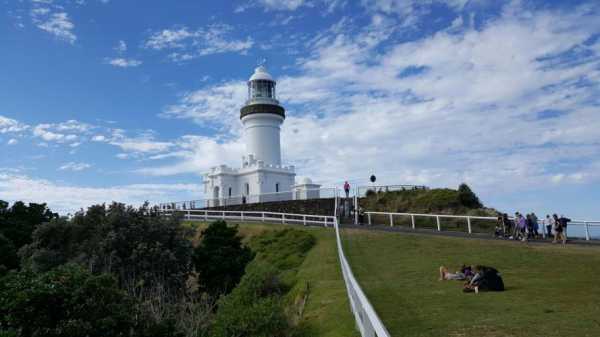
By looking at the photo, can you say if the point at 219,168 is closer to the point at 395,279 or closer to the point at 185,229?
the point at 185,229

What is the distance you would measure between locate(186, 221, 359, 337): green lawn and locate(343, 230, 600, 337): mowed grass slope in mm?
609

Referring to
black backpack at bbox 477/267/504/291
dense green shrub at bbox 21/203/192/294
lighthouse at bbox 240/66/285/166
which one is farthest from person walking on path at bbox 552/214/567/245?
lighthouse at bbox 240/66/285/166

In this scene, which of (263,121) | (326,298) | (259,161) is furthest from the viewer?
(263,121)

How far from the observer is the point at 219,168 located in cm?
4469

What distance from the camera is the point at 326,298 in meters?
11.8

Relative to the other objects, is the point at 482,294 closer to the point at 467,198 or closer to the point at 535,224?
the point at 535,224

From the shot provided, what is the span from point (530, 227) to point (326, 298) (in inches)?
508

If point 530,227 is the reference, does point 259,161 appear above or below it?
above

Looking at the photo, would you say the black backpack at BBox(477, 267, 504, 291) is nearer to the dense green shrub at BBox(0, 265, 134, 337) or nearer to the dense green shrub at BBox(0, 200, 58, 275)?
the dense green shrub at BBox(0, 265, 134, 337)

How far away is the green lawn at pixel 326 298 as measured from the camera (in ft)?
30.8

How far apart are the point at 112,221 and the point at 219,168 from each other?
22.2 m

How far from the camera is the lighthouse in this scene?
46.0 metres

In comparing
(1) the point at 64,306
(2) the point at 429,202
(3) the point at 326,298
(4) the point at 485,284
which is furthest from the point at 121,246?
(2) the point at 429,202

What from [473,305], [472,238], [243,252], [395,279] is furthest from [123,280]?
[473,305]
